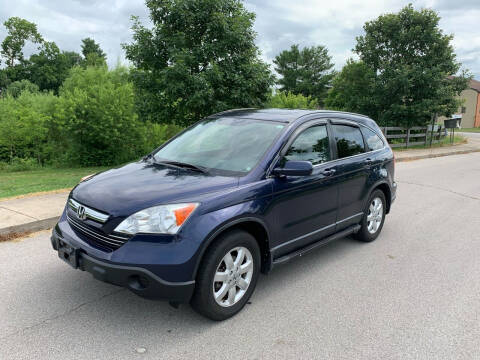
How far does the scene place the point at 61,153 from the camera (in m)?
22.1

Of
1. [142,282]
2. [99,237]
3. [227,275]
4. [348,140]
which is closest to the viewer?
[142,282]

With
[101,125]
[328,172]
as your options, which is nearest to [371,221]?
[328,172]

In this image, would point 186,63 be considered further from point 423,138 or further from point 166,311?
point 423,138

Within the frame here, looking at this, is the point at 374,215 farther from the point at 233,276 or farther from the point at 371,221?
the point at 233,276

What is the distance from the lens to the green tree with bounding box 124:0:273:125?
908cm

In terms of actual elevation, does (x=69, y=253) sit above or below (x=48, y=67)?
below

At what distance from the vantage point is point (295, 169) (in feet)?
11.3

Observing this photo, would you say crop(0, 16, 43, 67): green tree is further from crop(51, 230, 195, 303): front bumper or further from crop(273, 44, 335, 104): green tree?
crop(51, 230, 195, 303): front bumper

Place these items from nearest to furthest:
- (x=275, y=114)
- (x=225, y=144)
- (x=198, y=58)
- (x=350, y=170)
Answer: (x=225, y=144) < (x=275, y=114) < (x=350, y=170) < (x=198, y=58)

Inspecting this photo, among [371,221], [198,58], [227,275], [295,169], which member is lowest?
[371,221]

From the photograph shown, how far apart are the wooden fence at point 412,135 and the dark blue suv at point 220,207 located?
16.9 meters

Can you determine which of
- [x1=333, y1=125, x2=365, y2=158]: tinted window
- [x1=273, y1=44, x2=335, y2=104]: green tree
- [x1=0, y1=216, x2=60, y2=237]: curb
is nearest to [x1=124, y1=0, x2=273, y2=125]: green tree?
[x1=0, y1=216, x2=60, y2=237]: curb

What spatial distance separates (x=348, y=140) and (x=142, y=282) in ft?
10.0

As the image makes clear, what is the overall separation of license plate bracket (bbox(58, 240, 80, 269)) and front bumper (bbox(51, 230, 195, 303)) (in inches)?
10.8
